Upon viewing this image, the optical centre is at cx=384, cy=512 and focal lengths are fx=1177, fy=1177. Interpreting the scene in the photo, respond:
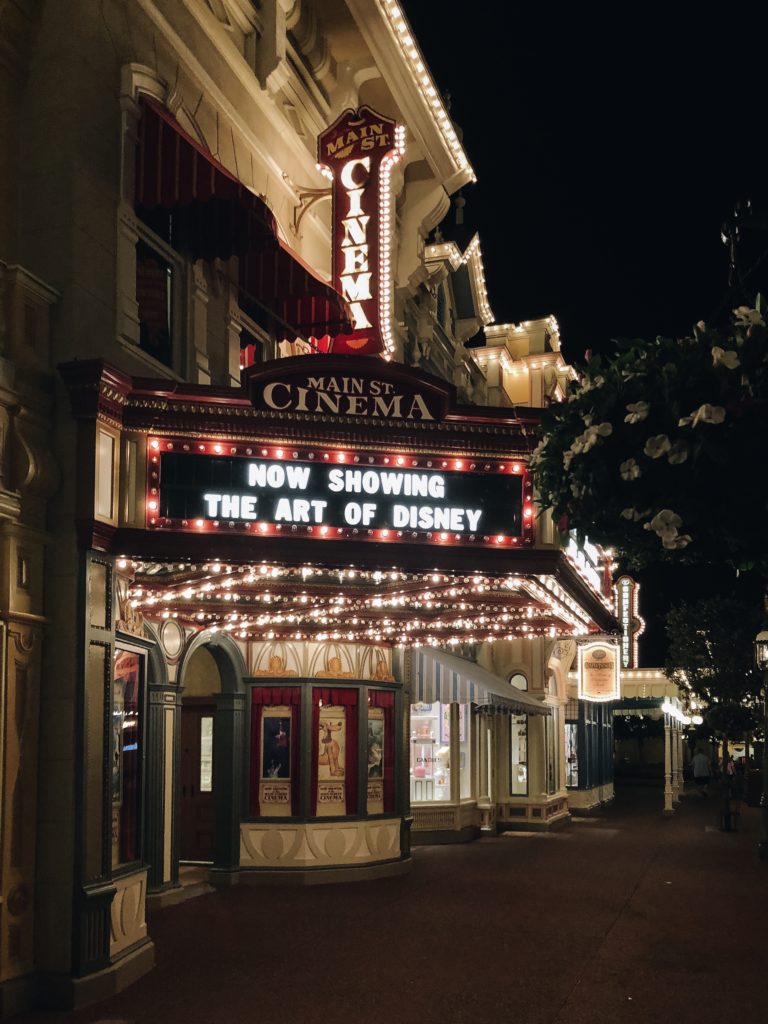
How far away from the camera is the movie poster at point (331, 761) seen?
18.0 meters

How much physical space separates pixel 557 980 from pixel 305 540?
4720mm

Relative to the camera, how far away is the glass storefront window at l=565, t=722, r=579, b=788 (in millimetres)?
32938

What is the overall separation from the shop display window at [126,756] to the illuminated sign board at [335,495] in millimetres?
1727

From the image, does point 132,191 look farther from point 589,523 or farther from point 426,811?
point 426,811

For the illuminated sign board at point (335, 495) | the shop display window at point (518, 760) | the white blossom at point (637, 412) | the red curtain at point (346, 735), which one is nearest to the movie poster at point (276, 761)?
the red curtain at point (346, 735)

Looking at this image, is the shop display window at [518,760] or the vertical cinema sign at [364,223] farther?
the shop display window at [518,760]

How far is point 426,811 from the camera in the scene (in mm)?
23938

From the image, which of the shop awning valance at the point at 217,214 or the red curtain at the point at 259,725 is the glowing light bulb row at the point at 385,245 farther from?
the red curtain at the point at 259,725

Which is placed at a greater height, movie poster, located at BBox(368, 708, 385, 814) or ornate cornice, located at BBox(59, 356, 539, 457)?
ornate cornice, located at BBox(59, 356, 539, 457)

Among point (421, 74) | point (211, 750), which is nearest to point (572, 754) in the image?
point (211, 750)

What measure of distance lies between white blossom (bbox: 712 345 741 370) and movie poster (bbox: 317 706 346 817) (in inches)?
522

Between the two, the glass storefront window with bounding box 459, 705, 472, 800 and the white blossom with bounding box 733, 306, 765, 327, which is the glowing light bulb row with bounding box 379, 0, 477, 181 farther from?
the white blossom with bounding box 733, 306, 765, 327

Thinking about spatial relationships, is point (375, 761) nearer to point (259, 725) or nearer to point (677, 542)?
point (259, 725)

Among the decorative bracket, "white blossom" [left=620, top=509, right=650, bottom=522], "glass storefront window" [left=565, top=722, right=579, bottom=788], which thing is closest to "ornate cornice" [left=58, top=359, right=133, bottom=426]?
"white blossom" [left=620, top=509, right=650, bottom=522]
